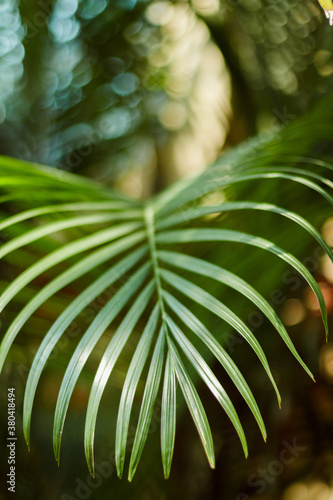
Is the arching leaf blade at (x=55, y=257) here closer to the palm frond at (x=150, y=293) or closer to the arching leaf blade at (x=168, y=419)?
the palm frond at (x=150, y=293)

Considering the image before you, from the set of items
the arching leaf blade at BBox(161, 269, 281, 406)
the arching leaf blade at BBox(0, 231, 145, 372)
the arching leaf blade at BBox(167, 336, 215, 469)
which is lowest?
the arching leaf blade at BBox(167, 336, 215, 469)

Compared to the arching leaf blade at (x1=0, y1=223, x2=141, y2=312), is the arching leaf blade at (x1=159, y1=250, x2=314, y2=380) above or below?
below

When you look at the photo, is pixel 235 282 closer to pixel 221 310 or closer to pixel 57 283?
pixel 221 310

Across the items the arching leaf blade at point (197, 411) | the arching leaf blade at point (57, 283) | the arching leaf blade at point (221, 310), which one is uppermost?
the arching leaf blade at point (57, 283)

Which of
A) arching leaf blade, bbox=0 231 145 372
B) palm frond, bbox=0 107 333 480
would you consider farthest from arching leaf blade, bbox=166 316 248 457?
arching leaf blade, bbox=0 231 145 372

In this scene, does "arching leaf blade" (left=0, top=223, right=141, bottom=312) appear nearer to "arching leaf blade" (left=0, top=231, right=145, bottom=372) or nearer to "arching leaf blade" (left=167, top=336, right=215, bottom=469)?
"arching leaf blade" (left=0, top=231, right=145, bottom=372)

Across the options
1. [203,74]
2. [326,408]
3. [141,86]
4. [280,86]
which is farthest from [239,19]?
[326,408]

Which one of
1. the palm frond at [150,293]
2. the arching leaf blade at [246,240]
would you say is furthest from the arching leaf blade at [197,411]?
the arching leaf blade at [246,240]

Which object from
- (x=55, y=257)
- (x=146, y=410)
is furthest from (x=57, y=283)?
(x=146, y=410)

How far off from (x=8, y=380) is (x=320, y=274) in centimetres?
60

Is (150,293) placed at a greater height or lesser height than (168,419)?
greater

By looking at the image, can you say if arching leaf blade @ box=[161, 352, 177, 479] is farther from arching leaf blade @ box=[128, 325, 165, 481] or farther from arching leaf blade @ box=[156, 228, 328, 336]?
arching leaf blade @ box=[156, 228, 328, 336]

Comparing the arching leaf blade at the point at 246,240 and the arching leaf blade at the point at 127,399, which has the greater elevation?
the arching leaf blade at the point at 246,240

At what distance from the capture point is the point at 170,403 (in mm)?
278
